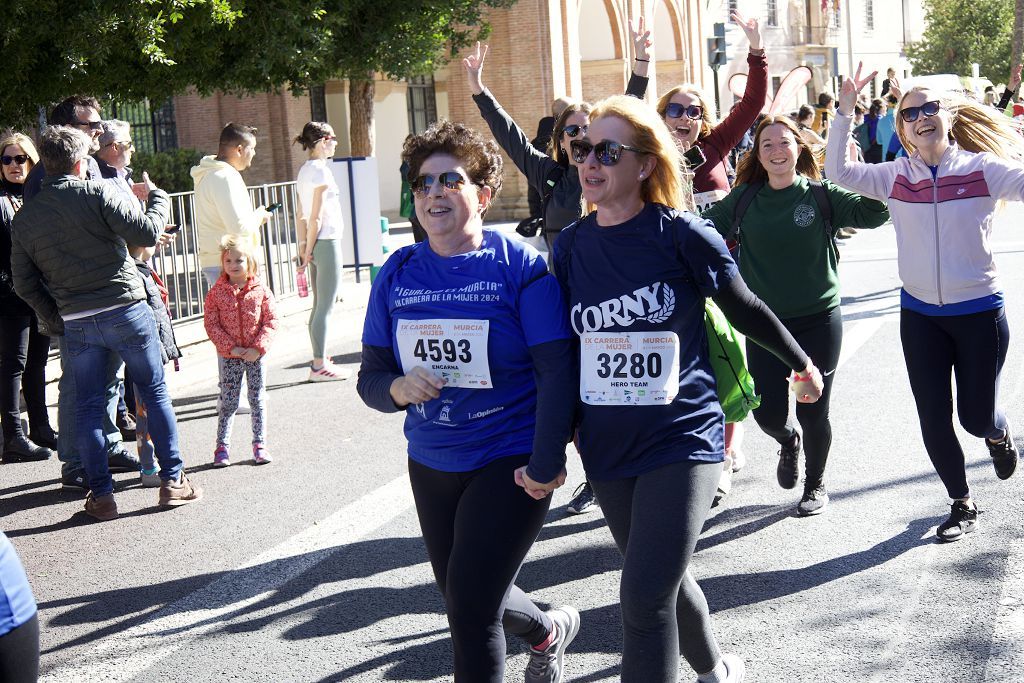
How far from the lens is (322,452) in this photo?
7719mm

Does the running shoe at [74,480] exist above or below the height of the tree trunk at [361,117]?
below

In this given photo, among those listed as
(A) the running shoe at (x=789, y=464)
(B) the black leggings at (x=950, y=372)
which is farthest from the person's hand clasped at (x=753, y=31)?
(A) the running shoe at (x=789, y=464)

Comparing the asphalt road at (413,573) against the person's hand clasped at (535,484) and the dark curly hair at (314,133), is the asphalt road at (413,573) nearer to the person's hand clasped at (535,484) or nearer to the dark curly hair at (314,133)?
the person's hand clasped at (535,484)

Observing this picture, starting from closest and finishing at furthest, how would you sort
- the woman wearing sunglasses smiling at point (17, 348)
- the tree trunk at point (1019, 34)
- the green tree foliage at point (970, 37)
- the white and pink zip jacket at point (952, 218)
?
the white and pink zip jacket at point (952, 218), the woman wearing sunglasses smiling at point (17, 348), the tree trunk at point (1019, 34), the green tree foliage at point (970, 37)

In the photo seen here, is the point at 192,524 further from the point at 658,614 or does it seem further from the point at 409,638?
the point at 658,614

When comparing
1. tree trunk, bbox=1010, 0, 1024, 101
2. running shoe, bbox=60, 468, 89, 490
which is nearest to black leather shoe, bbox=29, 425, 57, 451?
running shoe, bbox=60, 468, 89, 490

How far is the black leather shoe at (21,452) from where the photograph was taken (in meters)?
7.92

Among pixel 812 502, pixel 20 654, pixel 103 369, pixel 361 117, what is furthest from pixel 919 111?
pixel 361 117

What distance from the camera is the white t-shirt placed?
9930 mm

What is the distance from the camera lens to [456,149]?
11.8 ft

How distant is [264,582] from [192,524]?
Result: 1.10 m

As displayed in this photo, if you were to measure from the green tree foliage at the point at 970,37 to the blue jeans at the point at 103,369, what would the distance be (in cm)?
6167

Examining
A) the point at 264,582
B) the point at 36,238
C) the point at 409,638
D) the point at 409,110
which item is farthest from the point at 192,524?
the point at 409,110

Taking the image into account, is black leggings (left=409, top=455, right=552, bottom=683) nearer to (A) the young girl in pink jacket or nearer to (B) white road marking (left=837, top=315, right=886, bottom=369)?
(A) the young girl in pink jacket
